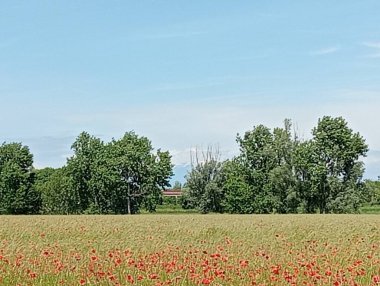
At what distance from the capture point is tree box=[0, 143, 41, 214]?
72375mm

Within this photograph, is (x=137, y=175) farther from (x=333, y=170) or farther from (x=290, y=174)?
(x=333, y=170)

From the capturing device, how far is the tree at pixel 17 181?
7238 cm

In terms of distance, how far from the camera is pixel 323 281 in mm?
8555

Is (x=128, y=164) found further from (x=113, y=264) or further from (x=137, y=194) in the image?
(x=113, y=264)

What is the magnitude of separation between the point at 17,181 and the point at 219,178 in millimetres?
24733

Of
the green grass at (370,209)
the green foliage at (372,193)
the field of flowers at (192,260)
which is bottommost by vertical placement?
the field of flowers at (192,260)

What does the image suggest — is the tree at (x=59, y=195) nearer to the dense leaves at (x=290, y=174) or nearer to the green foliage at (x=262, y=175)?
the dense leaves at (x=290, y=174)

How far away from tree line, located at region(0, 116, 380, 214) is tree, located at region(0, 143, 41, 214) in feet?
0.39

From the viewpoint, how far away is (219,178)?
67.8 m

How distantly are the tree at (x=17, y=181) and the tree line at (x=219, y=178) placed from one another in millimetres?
118

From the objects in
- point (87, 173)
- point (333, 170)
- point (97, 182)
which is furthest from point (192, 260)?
point (87, 173)

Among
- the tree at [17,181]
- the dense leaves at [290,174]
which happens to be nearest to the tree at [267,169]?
the dense leaves at [290,174]

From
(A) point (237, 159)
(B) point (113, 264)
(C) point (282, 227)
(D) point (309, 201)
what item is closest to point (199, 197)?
(A) point (237, 159)

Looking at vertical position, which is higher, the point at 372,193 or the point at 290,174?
the point at 290,174
